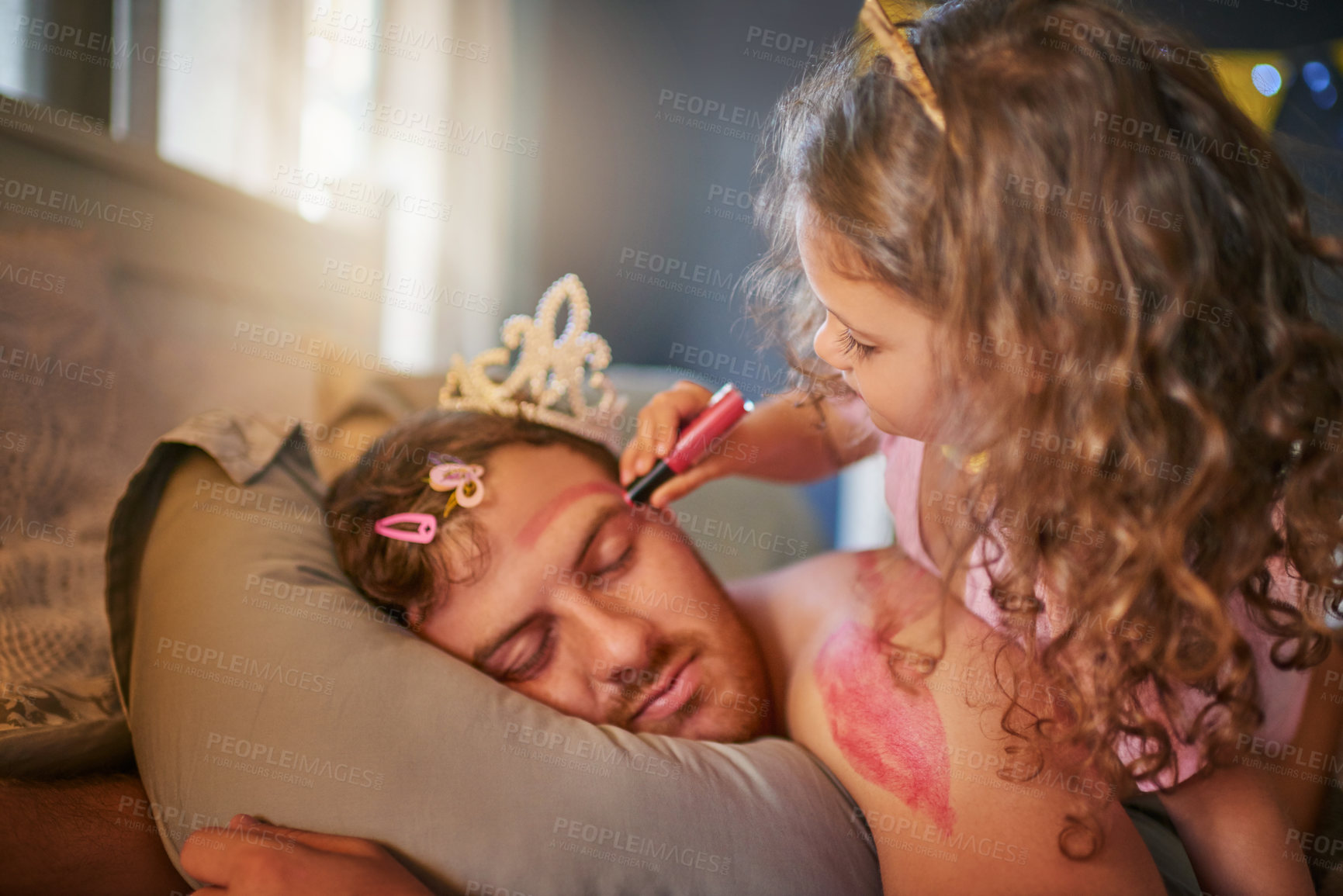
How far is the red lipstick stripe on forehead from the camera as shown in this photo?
2.67 feet

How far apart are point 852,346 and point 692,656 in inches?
13.5

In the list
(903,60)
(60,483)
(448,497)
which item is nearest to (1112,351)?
(903,60)

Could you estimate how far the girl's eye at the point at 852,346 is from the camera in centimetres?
71

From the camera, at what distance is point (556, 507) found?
33.1 inches

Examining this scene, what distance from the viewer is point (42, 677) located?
77cm

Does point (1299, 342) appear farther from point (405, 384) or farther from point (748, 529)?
point (405, 384)

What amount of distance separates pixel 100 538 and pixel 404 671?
0.43m

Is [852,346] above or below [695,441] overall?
above

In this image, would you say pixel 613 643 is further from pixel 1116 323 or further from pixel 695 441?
pixel 1116 323

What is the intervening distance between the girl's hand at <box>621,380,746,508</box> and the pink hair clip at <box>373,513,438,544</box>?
0.22m

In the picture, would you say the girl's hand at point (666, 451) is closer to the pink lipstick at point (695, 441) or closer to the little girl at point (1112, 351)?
the pink lipstick at point (695, 441)

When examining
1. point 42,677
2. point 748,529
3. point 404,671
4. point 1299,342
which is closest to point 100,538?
point 42,677

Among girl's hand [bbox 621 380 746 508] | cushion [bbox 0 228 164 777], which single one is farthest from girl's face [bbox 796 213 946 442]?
cushion [bbox 0 228 164 777]

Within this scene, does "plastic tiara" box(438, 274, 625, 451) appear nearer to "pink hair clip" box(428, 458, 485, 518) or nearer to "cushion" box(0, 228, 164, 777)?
"pink hair clip" box(428, 458, 485, 518)
